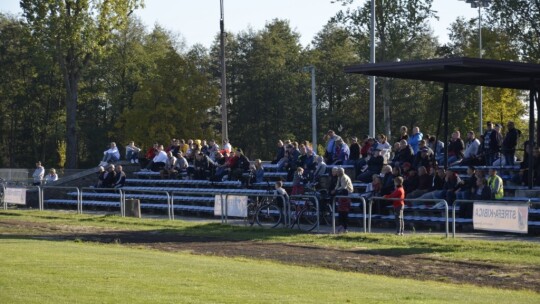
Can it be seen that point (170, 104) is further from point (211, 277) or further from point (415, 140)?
point (211, 277)

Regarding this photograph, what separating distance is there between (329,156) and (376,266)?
16.1 meters

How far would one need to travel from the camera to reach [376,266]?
65.1 feet

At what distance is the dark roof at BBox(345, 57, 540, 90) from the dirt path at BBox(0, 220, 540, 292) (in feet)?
20.5

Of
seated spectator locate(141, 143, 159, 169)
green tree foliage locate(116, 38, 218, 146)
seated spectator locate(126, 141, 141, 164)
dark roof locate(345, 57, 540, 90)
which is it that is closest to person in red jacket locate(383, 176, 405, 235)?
dark roof locate(345, 57, 540, 90)

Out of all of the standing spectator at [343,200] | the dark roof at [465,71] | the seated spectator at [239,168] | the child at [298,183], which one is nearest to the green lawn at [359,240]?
the standing spectator at [343,200]

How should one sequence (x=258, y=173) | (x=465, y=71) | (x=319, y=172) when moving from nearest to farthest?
(x=465, y=71) < (x=319, y=172) < (x=258, y=173)

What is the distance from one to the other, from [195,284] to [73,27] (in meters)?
43.4

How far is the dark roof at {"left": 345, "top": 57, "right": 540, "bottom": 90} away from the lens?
87.7 ft

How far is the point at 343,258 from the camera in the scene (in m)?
21.4

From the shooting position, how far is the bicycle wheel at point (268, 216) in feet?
97.1

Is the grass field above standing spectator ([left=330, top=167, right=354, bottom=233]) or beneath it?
beneath

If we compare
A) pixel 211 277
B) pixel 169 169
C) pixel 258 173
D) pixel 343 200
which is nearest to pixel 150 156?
pixel 169 169

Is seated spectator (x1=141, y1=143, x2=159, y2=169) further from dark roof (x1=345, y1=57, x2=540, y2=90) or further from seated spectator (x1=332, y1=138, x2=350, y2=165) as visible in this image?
dark roof (x1=345, y1=57, x2=540, y2=90)

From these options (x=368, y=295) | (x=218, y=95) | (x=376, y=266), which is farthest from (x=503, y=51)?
(x=368, y=295)
